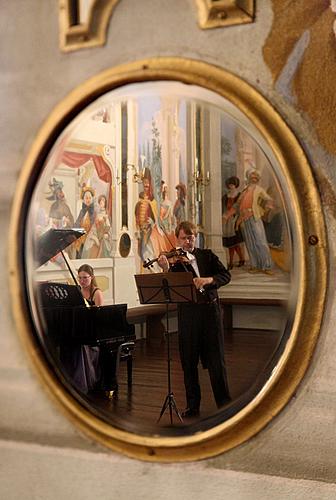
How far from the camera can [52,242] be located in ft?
7.37

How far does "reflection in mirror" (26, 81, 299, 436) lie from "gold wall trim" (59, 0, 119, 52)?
221mm

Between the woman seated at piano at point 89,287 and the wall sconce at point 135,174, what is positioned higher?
the wall sconce at point 135,174

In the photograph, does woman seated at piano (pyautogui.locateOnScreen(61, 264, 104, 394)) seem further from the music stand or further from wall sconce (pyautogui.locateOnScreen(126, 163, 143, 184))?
wall sconce (pyautogui.locateOnScreen(126, 163, 143, 184))

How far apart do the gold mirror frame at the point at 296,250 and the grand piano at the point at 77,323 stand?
9 centimetres

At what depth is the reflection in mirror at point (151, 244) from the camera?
1.95m

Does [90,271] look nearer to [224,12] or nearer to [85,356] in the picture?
[85,356]

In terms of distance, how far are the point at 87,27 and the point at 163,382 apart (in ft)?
3.81

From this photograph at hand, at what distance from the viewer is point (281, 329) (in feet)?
6.33

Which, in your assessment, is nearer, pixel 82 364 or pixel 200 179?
pixel 200 179

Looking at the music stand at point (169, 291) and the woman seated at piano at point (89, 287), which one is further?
the woman seated at piano at point (89, 287)

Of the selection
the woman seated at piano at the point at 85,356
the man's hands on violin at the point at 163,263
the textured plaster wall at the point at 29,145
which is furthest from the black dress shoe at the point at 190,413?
the man's hands on violin at the point at 163,263

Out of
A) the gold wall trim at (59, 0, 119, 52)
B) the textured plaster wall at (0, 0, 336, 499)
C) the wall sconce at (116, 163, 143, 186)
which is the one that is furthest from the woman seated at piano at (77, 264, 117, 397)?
the gold wall trim at (59, 0, 119, 52)

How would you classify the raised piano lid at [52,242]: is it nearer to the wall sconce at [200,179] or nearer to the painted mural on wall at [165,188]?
the painted mural on wall at [165,188]

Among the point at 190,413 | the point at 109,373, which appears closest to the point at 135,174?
the point at 109,373
